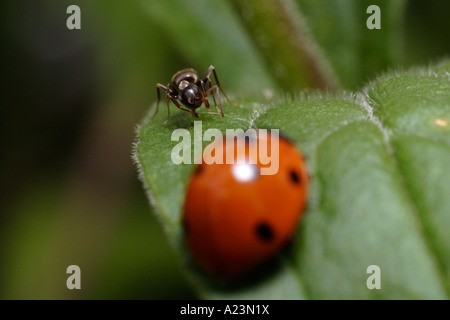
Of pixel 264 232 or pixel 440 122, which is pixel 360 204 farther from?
pixel 440 122

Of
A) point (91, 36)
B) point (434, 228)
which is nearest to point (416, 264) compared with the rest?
point (434, 228)

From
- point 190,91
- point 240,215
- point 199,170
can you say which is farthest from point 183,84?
point 240,215

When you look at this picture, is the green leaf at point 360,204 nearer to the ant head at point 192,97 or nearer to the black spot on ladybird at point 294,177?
the black spot on ladybird at point 294,177

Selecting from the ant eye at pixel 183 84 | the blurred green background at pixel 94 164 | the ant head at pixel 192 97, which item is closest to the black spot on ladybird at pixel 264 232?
the ant head at pixel 192 97

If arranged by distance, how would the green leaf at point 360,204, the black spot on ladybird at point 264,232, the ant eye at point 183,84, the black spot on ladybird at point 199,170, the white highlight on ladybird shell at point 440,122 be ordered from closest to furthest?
the green leaf at point 360,204
the black spot on ladybird at point 264,232
the black spot on ladybird at point 199,170
the white highlight on ladybird shell at point 440,122
the ant eye at point 183,84

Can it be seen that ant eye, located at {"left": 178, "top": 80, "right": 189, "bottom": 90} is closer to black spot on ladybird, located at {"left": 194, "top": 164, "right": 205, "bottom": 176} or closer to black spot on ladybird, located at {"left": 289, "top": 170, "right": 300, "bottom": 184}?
black spot on ladybird, located at {"left": 194, "top": 164, "right": 205, "bottom": 176}

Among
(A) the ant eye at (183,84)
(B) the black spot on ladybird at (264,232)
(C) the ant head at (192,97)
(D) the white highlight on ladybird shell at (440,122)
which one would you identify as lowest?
(B) the black spot on ladybird at (264,232)

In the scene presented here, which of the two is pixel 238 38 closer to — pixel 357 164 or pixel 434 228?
pixel 357 164
